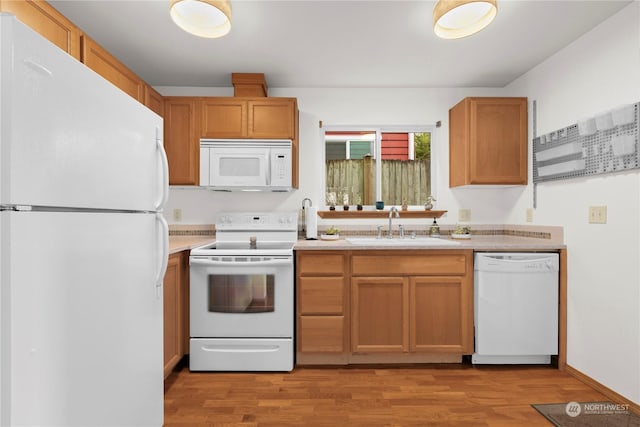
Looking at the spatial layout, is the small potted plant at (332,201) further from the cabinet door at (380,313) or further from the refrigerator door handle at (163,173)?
the refrigerator door handle at (163,173)

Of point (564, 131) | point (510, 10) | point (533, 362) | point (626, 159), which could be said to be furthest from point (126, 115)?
point (533, 362)

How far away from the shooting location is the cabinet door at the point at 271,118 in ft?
9.71

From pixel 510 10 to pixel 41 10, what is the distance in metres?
2.59

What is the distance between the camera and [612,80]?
2133mm

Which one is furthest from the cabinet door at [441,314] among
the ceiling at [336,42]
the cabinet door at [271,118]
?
the ceiling at [336,42]

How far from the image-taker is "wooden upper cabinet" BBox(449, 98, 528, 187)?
9.64 ft

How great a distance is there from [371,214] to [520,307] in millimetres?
1430

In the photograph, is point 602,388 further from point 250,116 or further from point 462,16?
point 250,116

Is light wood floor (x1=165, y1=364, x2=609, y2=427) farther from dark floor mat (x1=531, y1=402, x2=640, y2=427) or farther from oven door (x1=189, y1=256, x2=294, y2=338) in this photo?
oven door (x1=189, y1=256, x2=294, y2=338)

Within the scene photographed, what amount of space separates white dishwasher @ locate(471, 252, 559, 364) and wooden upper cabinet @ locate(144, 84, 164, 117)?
2.89m

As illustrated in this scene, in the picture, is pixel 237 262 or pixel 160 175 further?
pixel 237 262

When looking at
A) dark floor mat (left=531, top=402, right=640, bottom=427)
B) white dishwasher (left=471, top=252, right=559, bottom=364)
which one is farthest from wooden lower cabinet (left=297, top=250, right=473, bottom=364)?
dark floor mat (left=531, top=402, right=640, bottom=427)

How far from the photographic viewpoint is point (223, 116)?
2.97m

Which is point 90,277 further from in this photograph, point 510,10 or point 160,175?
point 510,10
